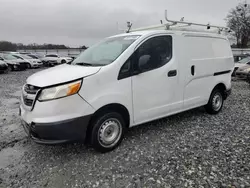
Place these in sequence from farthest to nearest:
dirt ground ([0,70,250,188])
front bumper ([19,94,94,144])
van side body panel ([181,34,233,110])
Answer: van side body panel ([181,34,233,110]), front bumper ([19,94,94,144]), dirt ground ([0,70,250,188])

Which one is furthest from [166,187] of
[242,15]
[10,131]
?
[242,15]

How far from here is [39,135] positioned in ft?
9.93

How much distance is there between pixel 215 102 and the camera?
5.36m

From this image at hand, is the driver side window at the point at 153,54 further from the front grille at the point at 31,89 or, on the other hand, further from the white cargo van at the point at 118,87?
the front grille at the point at 31,89

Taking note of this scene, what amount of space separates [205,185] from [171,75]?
2.04m

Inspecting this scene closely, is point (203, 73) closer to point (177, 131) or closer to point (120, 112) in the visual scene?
point (177, 131)

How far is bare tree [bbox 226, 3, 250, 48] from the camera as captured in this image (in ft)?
98.7

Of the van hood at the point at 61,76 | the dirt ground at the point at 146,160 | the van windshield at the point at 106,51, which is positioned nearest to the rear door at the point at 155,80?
the van windshield at the point at 106,51

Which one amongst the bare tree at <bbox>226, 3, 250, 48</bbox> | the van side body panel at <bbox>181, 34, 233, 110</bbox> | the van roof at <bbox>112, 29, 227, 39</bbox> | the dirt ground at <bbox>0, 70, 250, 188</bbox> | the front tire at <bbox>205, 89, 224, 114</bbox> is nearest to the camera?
the dirt ground at <bbox>0, 70, 250, 188</bbox>

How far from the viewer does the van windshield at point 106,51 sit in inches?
142

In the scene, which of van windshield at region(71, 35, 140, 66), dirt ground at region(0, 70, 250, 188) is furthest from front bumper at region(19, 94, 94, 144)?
van windshield at region(71, 35, 140, 66)

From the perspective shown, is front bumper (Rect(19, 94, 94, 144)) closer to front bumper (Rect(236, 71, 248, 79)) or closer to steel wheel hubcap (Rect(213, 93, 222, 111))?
steel wheel hubcap (Rect(213, 93, 222, 111))

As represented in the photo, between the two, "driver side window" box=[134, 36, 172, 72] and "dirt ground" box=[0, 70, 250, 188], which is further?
"driver side window" box=[134, 36, 172, 72]

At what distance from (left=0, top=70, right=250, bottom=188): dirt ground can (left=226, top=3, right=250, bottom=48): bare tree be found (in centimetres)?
2986
